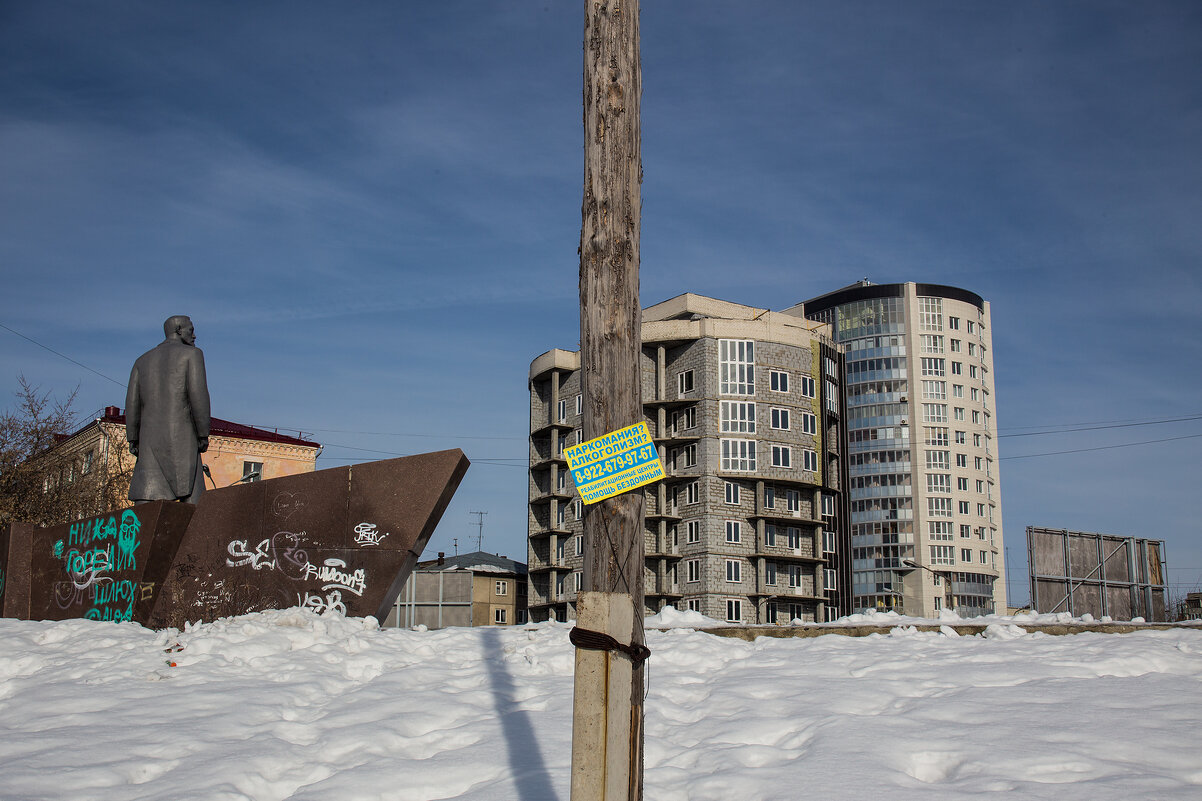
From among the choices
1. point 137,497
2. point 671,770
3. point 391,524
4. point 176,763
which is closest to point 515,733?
point 671,770

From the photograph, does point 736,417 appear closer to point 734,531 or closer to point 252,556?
point 734,531

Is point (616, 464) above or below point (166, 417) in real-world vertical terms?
below

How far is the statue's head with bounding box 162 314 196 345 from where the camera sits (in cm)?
1271

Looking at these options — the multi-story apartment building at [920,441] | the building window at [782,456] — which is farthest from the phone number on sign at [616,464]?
the multi-story apartment building at [920,441]

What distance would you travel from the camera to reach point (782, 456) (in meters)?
64.2

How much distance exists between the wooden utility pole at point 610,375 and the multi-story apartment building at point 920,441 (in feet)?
306

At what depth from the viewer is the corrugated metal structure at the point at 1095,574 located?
26219mm

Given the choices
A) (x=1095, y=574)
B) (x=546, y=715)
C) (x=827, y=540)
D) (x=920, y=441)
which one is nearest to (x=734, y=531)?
(x=827, y=540)

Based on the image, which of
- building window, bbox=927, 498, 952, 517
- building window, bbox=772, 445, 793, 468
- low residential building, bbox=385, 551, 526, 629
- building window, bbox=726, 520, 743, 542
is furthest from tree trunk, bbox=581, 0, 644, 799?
building window, bbox=927, 498, 952, 517

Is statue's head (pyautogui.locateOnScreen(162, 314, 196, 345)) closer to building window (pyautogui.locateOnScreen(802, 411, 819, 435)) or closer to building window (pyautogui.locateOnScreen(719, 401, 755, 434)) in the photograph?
building window (pyautogui.locateOnScreen(719, 401, 755, 434))

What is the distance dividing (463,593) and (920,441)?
55430 millimetres

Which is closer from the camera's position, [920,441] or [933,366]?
[920,441]

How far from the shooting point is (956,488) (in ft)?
315

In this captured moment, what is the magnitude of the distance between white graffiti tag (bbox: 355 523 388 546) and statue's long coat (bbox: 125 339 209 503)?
269cm
